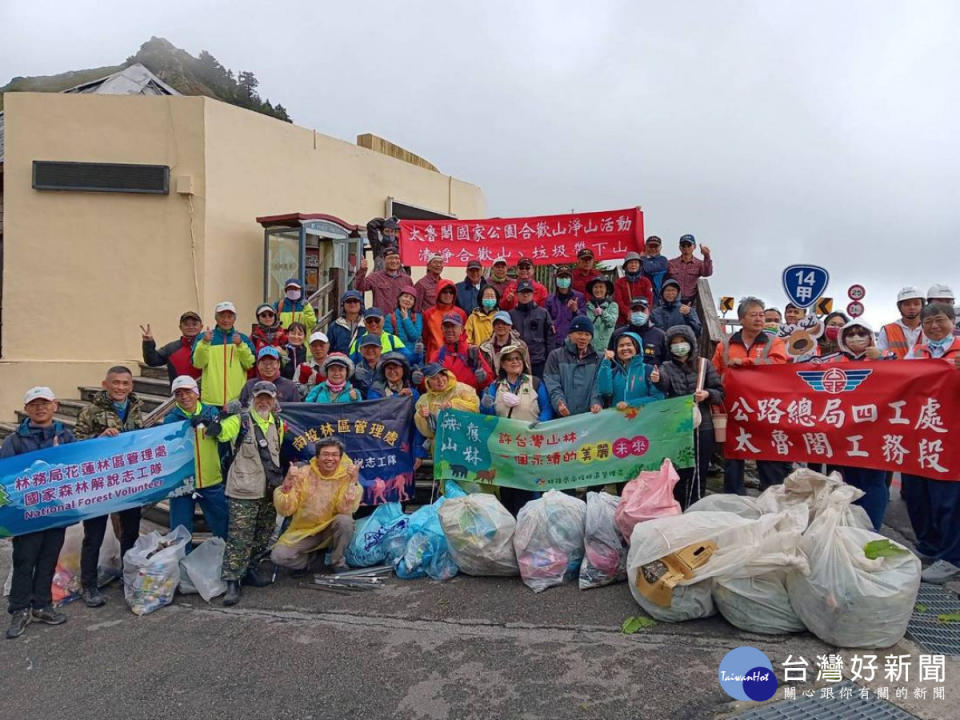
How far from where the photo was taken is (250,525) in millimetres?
4750

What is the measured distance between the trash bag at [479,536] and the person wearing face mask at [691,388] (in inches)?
60.3

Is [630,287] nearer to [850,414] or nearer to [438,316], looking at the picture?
[438,316]

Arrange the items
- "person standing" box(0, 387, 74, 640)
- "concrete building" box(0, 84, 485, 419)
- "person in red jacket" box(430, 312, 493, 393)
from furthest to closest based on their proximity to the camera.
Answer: "concrete building" box(0, 84, 485, 419)
"person in red jacket" box(430, 312, 493, 393)
"person standing" box(0, 387, 74, 640)

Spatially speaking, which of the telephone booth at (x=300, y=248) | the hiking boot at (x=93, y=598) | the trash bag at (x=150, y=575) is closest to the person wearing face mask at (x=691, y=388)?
the trash bag at (x=150, y=575)

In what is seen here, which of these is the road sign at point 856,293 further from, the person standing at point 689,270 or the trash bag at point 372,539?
the trash bag at point 372,539

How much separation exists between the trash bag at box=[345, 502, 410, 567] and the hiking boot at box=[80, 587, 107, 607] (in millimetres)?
1754

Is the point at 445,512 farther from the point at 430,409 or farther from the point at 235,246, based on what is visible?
the point at 235,246

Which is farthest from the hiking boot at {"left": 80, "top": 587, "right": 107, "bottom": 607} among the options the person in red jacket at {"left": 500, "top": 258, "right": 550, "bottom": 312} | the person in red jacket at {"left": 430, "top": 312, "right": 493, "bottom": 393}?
the person in red jacket at {"left": 500, "top": 258, "right": 550, "bottom": 312}

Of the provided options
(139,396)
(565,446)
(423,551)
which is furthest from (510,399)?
(139,396)

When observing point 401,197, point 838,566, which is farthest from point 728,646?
point 401,197

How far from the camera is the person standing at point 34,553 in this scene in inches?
171

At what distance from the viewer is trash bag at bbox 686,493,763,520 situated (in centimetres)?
427

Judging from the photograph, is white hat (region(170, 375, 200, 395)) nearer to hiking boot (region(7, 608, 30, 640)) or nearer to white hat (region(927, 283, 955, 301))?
hiking boot (region(7, 608, 30, 640))

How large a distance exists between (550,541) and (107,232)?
9505mm
